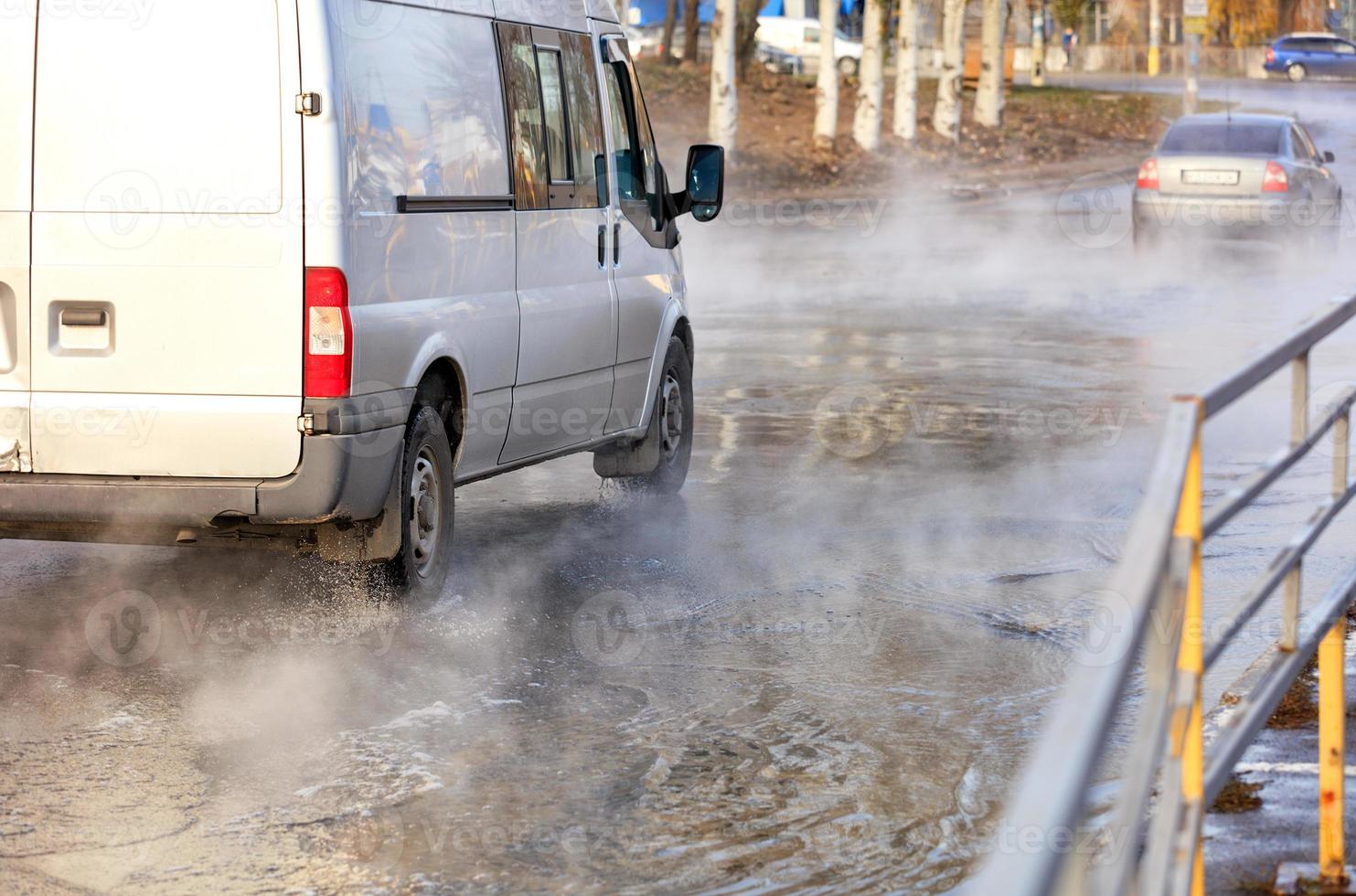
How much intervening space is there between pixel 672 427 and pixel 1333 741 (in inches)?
218

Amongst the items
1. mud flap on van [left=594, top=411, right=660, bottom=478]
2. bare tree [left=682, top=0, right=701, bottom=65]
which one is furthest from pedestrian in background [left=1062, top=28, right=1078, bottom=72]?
mud flap on van [left=594, top=411, right=660, bottom=478]

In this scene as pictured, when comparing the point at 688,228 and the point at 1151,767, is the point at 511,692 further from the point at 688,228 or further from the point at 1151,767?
the point at 688,228

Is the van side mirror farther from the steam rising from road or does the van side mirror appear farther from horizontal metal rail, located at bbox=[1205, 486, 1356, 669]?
horizontal metal rail, located at bbox=[1205, 486, 1356, 669]

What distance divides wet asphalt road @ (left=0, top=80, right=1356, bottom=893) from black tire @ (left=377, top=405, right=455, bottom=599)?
133 mm

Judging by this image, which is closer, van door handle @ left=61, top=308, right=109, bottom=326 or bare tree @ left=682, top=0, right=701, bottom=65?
van door handle @ left=61, top=308, right=109, bottom=326

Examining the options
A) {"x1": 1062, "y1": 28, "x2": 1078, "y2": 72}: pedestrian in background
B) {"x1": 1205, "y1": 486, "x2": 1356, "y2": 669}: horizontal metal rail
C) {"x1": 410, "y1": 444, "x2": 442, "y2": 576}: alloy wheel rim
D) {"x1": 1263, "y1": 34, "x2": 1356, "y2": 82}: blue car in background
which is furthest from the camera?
{"x1": 1062, "y1": 28, "x2": 1078, "y2": 72}: pedestrian in background

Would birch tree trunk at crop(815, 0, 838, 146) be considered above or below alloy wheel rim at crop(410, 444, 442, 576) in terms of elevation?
above

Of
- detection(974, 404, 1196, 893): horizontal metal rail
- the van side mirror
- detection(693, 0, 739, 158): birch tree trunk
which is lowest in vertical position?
detection(974, 404, 1196, 893): horizontal metal rail

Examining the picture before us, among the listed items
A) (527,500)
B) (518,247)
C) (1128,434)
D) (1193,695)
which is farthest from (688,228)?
(1193,695)

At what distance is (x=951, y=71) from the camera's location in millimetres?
42125

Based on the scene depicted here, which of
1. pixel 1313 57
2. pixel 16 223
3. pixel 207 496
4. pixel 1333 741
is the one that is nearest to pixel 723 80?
pixel 16 223

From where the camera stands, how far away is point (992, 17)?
1700 inches

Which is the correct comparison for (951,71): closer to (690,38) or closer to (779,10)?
(690,38)

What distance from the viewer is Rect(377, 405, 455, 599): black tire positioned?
689 cm
